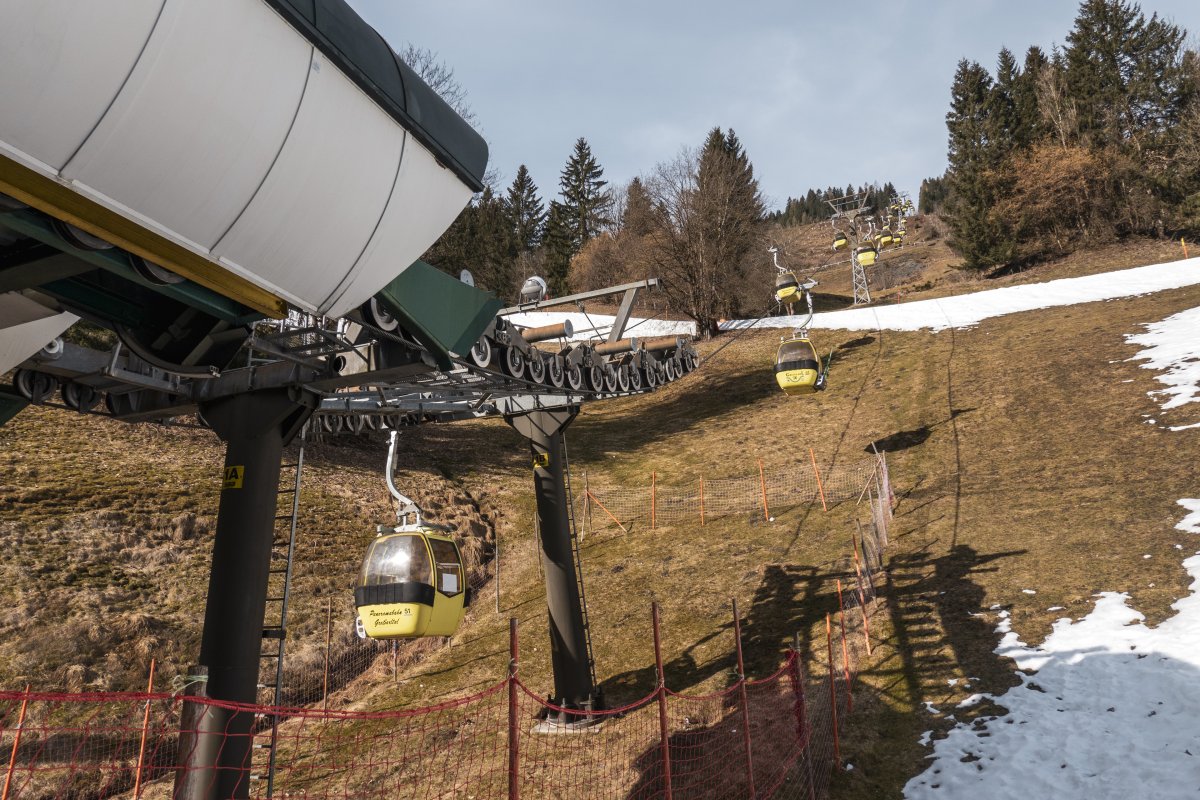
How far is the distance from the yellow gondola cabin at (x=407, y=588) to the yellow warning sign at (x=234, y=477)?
5.18 feet

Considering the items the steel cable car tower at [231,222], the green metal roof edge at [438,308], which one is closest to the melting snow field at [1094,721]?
the green metal roof edge at [438,308]

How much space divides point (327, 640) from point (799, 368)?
13242 mm

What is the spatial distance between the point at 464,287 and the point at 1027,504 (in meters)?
14.7

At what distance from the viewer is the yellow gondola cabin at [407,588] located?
25.6 ft

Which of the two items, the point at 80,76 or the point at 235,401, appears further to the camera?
the point at 235,401

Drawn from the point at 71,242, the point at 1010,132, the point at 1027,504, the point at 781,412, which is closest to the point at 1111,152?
the point at 1010,132

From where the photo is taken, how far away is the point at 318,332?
256 inches

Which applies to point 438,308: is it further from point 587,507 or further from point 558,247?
point 558,247

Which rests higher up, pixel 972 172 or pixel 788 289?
pixel 972 172

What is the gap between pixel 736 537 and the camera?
18.8 metres

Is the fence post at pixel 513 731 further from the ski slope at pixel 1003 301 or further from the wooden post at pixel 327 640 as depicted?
the ski slope at pixel 1003 301

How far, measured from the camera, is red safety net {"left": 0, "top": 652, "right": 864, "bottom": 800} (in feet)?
31.4

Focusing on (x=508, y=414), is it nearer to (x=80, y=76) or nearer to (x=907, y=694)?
(x=907, y=694)

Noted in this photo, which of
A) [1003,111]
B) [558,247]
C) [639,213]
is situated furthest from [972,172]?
[558,247]
